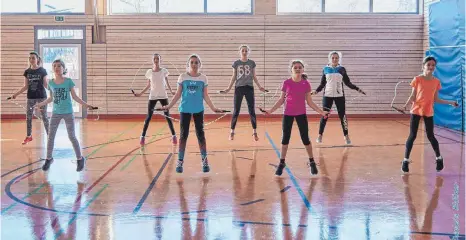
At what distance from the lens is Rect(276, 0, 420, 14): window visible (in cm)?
1672

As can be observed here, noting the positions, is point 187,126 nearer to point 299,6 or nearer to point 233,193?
point 233,193

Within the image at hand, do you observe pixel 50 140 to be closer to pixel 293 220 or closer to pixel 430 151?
pixel 293 220

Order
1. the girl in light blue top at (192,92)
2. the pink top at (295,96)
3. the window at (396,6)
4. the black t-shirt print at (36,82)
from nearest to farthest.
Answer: the pink top at (295,96), the girl in light blue top at (192,92), the black t-shirt print at (36,82), the window at (396,6)

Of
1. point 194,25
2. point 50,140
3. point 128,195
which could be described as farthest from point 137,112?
point 128,195

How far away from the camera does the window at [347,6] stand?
54.9 feet

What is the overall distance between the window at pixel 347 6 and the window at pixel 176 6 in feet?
7.60

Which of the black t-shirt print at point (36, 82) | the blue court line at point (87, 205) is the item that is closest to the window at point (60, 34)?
the black t-shirt print at point (36, 82)

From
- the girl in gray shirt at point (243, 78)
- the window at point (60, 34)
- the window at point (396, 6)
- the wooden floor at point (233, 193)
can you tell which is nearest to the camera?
the wooden floor at point (233, 193)

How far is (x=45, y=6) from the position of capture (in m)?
16.7

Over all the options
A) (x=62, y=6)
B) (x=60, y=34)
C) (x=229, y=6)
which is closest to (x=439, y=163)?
(x=229, y=6)

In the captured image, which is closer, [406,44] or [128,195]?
[128,195]

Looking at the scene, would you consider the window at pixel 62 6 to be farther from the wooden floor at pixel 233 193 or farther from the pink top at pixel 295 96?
the pink top at pixel 295 96

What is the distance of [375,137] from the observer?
11.8 metres

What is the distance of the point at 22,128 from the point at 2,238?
32.0 ft
